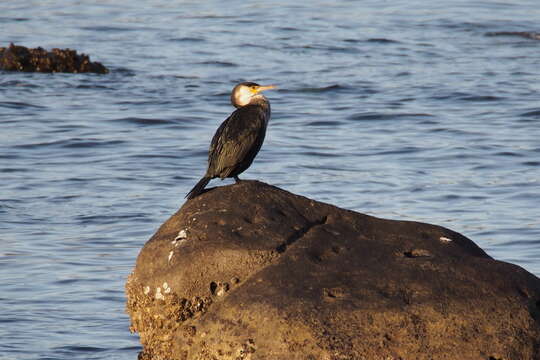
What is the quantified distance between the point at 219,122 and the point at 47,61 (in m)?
4.62

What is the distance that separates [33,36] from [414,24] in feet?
26.6

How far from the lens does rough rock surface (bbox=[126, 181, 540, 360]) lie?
5551 millimetres

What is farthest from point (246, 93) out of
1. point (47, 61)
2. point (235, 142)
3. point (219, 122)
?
point (47, 61)

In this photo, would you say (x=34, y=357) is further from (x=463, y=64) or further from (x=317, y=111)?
(x=463, y=64)

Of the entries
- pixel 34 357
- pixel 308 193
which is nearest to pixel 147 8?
pixel 308 193

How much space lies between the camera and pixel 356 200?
11414 mm

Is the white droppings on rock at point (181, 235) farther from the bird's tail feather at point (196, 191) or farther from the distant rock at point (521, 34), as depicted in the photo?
the distant rock at point (521, 34)

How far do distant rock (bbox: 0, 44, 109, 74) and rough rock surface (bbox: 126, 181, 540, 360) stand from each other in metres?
12.4

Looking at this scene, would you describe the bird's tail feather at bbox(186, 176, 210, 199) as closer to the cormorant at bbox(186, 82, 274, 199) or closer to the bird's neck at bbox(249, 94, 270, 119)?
the cormorant at bbox(186, 82, 274, 199)

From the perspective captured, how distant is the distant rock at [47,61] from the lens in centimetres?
1852

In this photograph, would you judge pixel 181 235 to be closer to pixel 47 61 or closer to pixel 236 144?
pixel 236 144

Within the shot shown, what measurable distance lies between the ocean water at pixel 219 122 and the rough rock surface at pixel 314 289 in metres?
1.78

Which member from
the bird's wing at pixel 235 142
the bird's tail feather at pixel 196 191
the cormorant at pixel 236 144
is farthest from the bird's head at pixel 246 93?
the bird's tail feather at pixel 196 191

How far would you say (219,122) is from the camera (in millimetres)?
15289
